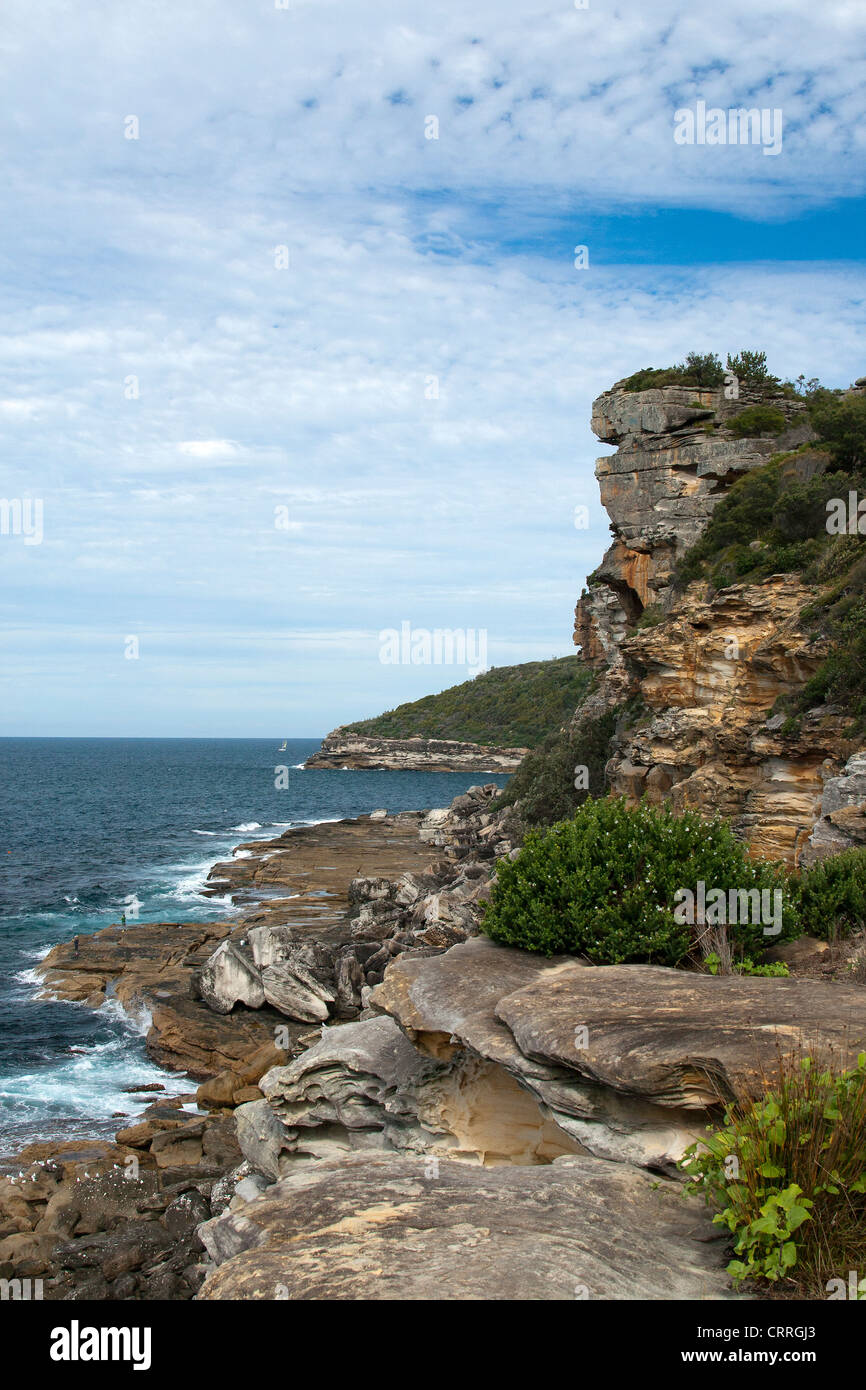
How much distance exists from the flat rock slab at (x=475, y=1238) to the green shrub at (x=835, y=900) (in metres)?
4.67

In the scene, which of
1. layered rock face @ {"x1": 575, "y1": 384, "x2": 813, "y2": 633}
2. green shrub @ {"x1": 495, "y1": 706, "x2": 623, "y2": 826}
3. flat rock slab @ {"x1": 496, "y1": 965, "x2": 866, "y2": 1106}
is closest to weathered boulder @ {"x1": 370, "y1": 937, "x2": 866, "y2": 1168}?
flat rock slab @ {"x1": 496, "y1": 965, "x2": 866, "y2": 1106}

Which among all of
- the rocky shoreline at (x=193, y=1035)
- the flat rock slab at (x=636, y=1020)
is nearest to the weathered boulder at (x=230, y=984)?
the rocky shoreline at (x=193, y=1035)

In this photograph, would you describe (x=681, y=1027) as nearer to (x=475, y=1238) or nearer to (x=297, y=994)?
(x=475, y=1238)

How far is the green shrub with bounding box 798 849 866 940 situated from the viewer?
10.4m

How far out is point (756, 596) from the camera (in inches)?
877

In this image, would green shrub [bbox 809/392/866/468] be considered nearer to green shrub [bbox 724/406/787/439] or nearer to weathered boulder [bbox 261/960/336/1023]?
green shrub [bbox 724/406/787/439]

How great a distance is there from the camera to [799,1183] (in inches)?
219

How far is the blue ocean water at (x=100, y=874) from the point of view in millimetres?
20391

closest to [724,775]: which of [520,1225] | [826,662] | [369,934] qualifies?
[826,662]

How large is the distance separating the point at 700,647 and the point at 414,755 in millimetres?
112346

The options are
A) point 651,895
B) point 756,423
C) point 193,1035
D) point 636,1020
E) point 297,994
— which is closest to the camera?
point 636,1020

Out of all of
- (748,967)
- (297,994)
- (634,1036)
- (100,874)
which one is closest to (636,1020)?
(634,1036)

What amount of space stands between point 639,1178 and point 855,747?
506 inches
